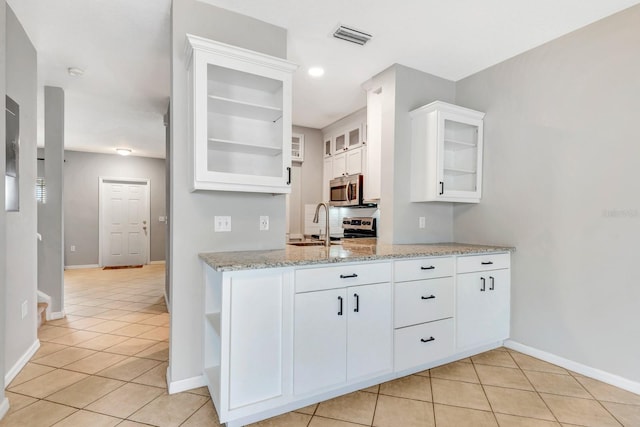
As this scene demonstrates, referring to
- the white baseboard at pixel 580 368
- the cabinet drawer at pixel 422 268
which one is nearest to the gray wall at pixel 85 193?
the cabinet drawer at pixel 422 268

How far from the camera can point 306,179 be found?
199 inches

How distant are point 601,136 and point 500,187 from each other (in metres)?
0.82

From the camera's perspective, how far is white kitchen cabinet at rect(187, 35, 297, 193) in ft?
6.48

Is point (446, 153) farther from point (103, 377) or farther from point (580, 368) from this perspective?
point (103, 377)

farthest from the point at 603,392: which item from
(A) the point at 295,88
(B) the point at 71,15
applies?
(B) the point at 71,15

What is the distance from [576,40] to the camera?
2.47m

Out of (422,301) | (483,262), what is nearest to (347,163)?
(483,262)

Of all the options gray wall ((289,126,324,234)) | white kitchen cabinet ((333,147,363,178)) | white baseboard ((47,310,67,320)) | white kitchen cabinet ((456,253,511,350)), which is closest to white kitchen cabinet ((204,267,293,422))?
white kitchen cabinet ((456,253,511,350))

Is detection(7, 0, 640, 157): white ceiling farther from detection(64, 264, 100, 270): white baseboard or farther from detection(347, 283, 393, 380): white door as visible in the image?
detection(64, 264, 100, 270): white baseboard

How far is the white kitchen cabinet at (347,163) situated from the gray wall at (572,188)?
1581 millimetres

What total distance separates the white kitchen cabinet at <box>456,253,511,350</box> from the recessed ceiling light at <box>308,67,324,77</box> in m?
2.18

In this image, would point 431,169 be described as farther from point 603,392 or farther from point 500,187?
point 603,392

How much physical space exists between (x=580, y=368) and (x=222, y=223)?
286cm

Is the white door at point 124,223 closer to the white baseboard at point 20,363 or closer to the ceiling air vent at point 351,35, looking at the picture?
the white baseboard at point 20,363
